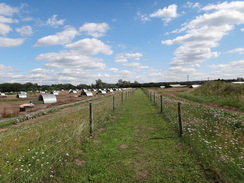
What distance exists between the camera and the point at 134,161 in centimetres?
522

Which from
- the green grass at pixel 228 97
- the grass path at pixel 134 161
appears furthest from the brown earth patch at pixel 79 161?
the green grass at pixel 228 97

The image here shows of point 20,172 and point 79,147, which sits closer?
point 20,172

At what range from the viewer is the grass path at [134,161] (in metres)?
4.27

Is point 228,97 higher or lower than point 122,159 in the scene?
higher

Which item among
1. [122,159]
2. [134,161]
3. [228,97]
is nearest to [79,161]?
Result: [122,159]

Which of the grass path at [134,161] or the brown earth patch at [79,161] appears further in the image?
the brown earth patch at [79,161]

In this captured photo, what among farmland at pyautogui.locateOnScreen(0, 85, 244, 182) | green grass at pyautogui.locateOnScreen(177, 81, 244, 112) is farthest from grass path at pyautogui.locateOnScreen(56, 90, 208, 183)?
green grass at pyautogui.locateOnScreen(177, 81, 244, 112)

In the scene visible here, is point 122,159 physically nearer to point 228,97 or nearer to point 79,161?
point 79,161

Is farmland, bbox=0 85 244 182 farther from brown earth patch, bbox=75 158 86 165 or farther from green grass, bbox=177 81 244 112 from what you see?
green grass, bbox=177 81 244 112

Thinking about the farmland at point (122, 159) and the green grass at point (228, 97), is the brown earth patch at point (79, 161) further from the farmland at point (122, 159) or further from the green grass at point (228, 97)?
the green grass at point (228, 97)

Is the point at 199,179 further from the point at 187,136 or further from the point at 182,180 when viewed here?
the point at 187,136

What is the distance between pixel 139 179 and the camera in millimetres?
4234

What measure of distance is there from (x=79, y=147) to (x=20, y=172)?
2.28 metres

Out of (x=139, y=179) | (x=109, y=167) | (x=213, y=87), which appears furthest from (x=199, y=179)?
(x=213, y=87)
